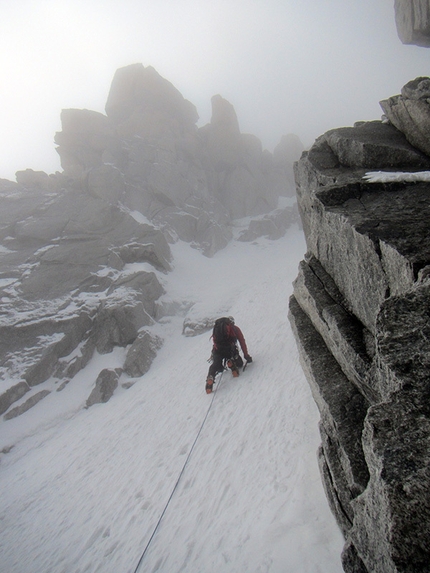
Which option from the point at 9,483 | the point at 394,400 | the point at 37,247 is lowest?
the point at 9,483

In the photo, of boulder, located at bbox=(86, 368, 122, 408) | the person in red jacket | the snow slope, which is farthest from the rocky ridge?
the person in red jacket

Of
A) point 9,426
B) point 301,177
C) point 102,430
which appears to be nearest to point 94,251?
point 9,426

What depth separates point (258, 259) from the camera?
39.6 meters

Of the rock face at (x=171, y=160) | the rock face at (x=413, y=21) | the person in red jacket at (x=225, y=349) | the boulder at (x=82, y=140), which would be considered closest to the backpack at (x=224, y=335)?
the person in red jacket at (x=225, y=349)

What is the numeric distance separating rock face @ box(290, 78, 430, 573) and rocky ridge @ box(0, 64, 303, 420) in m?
14.5

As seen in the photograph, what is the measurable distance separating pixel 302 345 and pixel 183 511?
4.13 metres

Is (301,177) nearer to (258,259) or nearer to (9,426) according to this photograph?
(9,426)

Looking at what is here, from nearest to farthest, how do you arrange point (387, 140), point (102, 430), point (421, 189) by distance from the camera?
1. point (421, 189)
2. point (387, 140)
3. point (102, 430)

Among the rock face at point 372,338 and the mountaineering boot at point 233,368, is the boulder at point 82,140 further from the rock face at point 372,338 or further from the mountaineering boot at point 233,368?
the rock face at point 372,338

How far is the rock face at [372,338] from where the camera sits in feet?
7.64

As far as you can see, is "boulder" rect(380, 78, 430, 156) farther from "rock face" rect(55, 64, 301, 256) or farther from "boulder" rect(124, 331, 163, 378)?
"rock face" rect(55, 64, 301, 256)

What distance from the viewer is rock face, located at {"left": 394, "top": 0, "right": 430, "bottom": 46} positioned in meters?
32.1

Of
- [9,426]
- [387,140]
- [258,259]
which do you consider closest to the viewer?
[387,140]

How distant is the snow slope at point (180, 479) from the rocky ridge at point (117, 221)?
16.1ft
